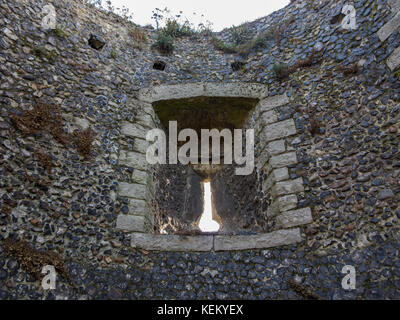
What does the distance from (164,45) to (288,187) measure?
3.83 metres

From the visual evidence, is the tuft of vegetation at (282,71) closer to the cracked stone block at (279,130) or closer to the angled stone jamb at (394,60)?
the cracked stone block at (279,130)

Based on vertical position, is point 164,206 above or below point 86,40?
below

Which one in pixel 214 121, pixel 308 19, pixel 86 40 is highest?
pixel 308 19

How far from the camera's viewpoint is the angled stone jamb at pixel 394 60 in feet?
14.1

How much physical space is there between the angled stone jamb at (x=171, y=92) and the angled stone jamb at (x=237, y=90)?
6.6 inches

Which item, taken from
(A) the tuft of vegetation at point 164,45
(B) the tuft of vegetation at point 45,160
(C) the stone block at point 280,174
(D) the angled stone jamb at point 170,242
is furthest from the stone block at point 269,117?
(B) the tuft of vegetation at point 45,160

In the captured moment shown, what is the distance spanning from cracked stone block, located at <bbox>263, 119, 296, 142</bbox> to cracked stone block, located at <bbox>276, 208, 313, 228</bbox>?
1.26m

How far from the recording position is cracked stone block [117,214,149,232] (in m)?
4.51

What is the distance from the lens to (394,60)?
434 cm

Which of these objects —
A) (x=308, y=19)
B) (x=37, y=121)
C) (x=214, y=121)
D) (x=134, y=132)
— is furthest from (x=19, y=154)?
(x=308, y=19)
